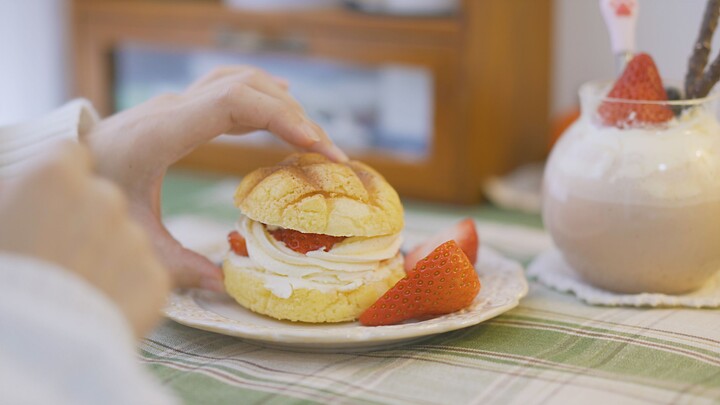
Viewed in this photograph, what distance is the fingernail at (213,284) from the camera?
1.10m

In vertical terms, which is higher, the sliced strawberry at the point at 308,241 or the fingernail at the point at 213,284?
the sliced strawberry at the point at 308,241

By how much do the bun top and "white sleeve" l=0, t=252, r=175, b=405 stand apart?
0.36m

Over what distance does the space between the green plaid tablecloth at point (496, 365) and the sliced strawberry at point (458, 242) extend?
0.09 m

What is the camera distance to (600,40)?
6.73 ft

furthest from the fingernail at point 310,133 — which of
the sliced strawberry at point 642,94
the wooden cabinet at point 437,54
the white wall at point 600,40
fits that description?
the white wall at point 600,40

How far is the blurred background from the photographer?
1.86 meters

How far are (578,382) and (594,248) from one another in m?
0.28

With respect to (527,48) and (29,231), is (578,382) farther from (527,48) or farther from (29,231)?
(527,48)

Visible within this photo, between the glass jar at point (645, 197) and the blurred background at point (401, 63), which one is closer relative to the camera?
the glass jar at point (645, 197)

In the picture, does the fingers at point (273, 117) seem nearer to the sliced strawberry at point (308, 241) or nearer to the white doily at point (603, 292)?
the sliced strawberry at point (308, 241)

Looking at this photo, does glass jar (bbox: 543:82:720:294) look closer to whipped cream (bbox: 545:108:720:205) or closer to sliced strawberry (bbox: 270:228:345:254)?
whipped cream (bbox: 545:108:720:205)

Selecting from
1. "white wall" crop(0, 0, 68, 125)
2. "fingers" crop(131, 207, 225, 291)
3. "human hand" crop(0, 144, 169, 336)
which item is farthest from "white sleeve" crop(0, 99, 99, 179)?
"white wall" crop(0, 0, 68, 125)

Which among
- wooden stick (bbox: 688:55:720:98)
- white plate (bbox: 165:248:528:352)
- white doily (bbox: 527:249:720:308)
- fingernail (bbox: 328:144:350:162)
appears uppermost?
wooden stick (bbox: 688:55:720:98)

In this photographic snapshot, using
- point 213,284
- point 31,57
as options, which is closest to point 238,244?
point 213,284
